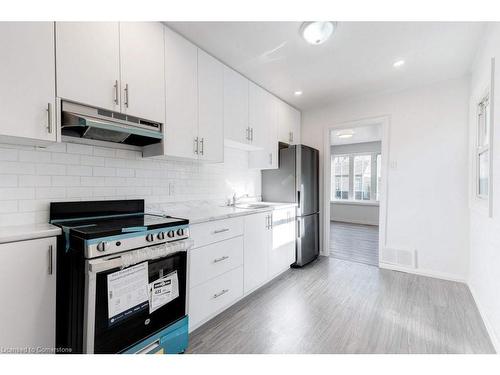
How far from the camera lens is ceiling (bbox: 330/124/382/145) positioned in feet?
17.1

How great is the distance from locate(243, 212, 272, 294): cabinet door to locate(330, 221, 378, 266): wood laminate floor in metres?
1.74

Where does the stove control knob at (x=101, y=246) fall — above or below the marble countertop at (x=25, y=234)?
below

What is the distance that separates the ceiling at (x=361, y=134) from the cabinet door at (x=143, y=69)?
3829mm

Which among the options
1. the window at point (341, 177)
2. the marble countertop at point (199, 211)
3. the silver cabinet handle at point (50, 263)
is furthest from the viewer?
the window at point (341, 177)

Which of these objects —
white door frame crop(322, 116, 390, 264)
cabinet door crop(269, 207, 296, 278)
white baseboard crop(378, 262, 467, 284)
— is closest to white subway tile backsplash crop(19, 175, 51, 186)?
cabinet door crop(269, 207, 296, 278)

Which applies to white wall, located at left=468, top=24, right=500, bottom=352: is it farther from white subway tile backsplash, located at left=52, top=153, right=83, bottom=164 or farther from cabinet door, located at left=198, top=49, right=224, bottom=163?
white subway tile backsplash, located at left=52, top=153, right=83, bottom=164

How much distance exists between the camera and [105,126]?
152 cm

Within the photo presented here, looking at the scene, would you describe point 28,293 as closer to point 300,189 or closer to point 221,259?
point 221,259

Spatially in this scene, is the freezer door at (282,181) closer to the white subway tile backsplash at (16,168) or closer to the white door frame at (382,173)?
the white door frame at (382,173)

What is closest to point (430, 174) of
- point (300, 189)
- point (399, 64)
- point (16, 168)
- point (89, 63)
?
point (399, 64)

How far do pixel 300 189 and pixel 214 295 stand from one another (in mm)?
1836

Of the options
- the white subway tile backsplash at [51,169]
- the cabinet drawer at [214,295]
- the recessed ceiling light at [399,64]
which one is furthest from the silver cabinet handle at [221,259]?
the recessed ceiling light at [399,64]

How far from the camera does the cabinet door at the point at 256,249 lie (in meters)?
2.41

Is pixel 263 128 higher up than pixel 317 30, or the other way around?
pixel 317 30
